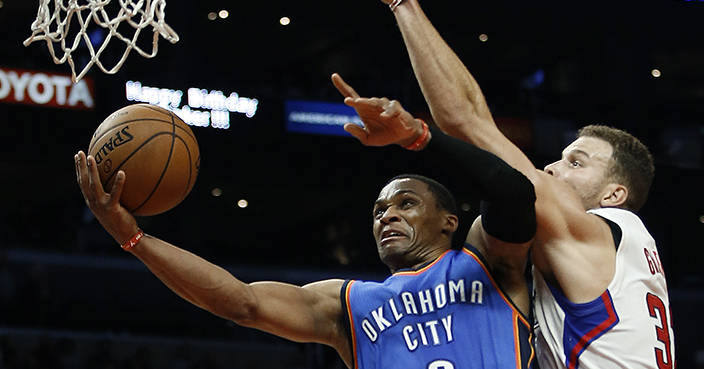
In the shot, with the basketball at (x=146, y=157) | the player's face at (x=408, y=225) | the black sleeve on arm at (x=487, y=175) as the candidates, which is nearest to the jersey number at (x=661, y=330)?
the black sleeve on arm at (x=487, y=175)

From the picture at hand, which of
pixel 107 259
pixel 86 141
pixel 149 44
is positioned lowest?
pixel 107 259

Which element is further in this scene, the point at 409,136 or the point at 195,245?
the point at 195,245

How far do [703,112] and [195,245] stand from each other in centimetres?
795

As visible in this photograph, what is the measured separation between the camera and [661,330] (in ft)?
8.38

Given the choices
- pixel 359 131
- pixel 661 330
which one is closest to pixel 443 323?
pixel 661 330

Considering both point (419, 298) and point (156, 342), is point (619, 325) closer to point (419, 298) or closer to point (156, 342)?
point (419, 298)

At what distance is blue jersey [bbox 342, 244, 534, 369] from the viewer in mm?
2805

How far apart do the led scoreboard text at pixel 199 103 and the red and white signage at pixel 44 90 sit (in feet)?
1.75

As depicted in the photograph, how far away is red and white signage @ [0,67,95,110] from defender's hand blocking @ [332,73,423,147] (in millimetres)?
8192

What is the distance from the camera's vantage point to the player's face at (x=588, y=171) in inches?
110

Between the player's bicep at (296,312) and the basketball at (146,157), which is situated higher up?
the basketball at (146,157)

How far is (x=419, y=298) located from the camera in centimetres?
293

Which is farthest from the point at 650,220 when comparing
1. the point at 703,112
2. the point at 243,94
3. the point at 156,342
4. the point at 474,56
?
the point at 156,342

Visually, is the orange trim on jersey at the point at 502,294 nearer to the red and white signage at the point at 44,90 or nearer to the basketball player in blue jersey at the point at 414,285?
the basketball player in blue jersey at the point at 414,285
